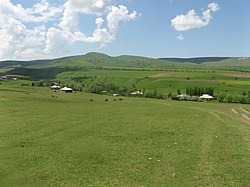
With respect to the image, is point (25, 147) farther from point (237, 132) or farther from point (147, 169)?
point (237, 132)

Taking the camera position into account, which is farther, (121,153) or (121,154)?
(121,153)

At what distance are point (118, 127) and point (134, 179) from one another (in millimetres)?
18196

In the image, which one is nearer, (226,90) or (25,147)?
(25,147)

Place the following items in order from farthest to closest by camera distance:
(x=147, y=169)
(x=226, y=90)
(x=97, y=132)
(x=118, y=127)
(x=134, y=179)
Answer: (x=226, y=90), (x=118, y=127), (x=97, y=132), (x=147, y=169), (x=134, y=179)

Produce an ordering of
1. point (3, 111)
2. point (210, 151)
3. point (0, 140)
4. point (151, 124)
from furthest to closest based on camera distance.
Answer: point (3, 111) → point (151, 124) → point (0, 140) → point (210, 151)

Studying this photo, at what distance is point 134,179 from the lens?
64.1 feet

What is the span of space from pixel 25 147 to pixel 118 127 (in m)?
13.3

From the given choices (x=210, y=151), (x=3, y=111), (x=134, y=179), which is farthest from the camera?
(x=3, y=111)

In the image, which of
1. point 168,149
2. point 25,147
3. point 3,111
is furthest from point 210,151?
point 3,111

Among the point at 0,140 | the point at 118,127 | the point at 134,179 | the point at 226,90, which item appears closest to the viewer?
the point at 134,179

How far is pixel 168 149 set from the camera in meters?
26.7

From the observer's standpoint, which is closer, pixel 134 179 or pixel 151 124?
pixel 134 179

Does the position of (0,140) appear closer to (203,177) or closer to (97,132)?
(97,132)

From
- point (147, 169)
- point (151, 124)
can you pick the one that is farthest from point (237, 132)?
point (147, 169)
